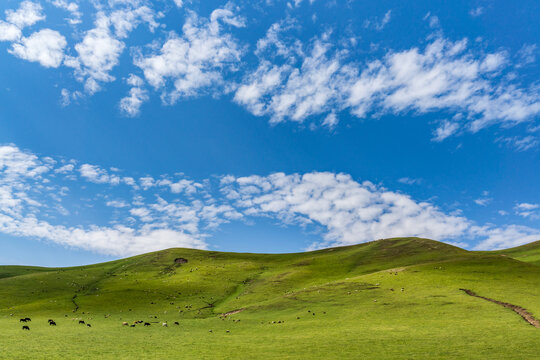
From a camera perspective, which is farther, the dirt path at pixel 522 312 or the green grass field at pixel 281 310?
the dirt path at pixel 522 312

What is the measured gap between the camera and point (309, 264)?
89688 mm

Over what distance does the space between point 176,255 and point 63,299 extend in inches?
1907

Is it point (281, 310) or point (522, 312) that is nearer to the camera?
point (522, 312)

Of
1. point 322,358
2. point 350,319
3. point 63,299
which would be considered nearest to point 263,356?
point 322,358

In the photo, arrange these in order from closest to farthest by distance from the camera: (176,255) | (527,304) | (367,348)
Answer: (367,348), (527,304), (176,255)

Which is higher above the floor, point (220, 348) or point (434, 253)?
point (434, 253)

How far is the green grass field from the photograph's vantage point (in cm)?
2088

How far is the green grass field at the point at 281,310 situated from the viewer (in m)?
20.9

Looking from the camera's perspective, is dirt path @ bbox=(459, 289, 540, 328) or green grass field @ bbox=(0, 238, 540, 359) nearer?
Result: green grass field @ bbox=(0, 238, 540, 359)

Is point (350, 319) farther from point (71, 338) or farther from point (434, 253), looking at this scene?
point (434, 253)

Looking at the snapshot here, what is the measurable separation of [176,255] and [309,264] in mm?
45236

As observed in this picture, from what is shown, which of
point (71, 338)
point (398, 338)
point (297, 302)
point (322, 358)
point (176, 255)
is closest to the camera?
point (322, 358)

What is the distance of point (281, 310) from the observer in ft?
138

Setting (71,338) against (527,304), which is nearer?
(71,338)
